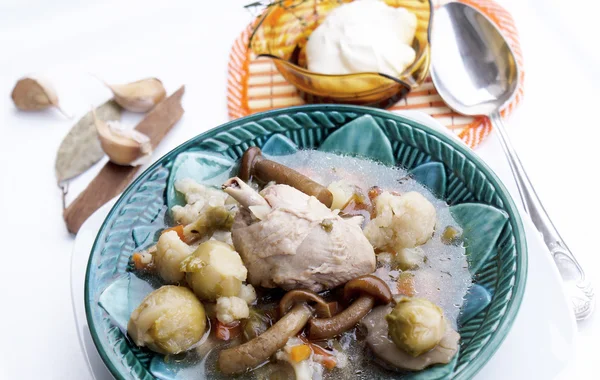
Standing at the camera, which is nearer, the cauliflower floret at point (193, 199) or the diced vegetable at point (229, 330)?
the diced vegetable at point (229, 330)

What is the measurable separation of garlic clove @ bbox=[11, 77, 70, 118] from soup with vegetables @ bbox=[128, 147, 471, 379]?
1.64 m

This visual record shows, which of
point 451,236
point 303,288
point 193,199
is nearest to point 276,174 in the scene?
point 193,199

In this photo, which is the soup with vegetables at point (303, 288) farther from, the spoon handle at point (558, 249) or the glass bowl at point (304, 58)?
the glass bowl at point (304, 58)

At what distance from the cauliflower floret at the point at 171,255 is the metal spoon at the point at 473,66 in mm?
1719

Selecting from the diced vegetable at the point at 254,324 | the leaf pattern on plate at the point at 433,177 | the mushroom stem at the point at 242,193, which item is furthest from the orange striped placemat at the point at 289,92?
the diced vegetable at the point at 254,324

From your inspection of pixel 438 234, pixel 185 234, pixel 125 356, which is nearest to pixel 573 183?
pixel 438 234

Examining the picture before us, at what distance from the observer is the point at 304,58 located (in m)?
3.41

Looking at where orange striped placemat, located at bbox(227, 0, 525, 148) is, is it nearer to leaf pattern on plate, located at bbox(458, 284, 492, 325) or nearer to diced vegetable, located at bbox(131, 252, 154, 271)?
leaf pattern on plate, located at bbox(458, 284, 492, 325)

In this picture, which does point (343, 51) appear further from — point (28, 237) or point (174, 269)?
point (28, 237)

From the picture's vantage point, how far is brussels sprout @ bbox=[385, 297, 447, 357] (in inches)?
72.7

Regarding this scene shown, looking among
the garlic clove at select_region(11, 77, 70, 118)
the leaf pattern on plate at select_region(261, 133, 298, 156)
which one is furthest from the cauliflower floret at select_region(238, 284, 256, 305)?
the garlic clove at select_region(11, 77, 70, 118)

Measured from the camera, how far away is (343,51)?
10.3 feet

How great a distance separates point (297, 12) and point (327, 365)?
233 centimetres

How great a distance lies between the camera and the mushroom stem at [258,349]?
76.2 inches
